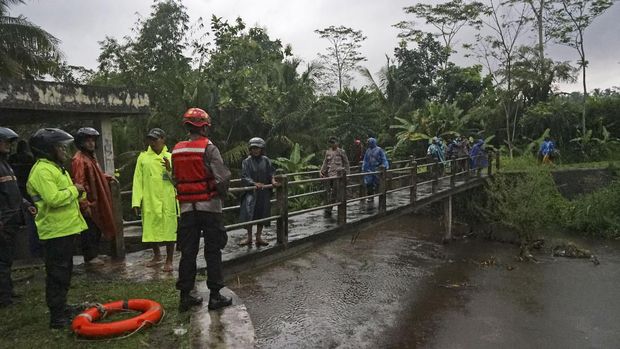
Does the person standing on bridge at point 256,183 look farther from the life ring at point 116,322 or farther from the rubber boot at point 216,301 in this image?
the life ring at point 116,322

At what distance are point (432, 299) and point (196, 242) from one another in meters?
6.91

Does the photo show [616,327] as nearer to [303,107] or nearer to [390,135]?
[303,107]

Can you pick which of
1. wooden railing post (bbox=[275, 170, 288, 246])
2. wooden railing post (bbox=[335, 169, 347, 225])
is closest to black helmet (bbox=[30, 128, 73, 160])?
wooden railing post (bbox=[275, 170, 288, 246])

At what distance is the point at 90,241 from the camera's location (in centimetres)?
514

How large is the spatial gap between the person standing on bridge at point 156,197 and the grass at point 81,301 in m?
0.56

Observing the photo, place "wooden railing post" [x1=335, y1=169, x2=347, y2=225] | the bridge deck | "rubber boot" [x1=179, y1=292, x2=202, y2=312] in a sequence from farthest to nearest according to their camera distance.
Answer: "wooden railing post" [x1=335, y1=169, x2=347, y2=225] < the bridge deck < "rubber boot" [x1=179, y1=292, x2=202, y2=312]

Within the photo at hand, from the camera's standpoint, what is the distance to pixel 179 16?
2239 cm

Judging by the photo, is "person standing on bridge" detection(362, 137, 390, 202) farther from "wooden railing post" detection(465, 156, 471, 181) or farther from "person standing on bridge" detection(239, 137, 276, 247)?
"wooden railing post" detection(465, 156, 471, 181)

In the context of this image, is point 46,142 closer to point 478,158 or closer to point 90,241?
point 90,241

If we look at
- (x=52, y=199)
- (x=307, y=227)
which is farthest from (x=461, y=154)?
(x=52, y=199)

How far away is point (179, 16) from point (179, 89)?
9356mm

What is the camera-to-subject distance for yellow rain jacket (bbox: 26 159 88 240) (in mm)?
3484

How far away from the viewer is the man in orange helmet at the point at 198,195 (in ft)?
12.4

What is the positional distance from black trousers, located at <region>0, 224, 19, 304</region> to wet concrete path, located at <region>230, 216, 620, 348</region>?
3.28 metres
